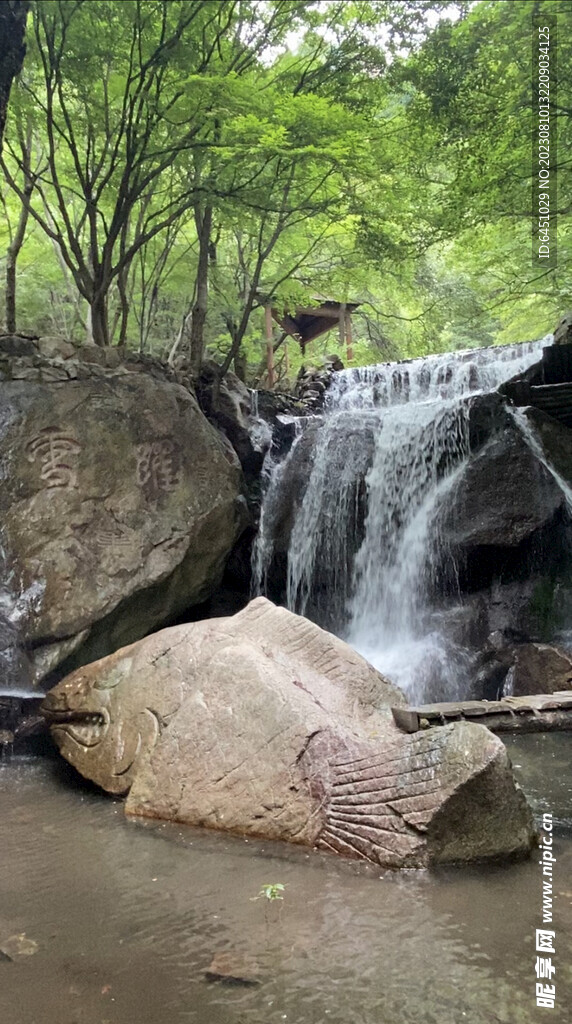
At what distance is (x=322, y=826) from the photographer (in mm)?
3510

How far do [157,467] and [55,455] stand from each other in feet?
3.60

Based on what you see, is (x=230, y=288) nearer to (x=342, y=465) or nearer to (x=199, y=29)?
(x=342, y=465)

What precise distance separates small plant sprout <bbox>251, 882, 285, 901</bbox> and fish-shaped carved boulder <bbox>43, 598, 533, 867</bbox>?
437 mm

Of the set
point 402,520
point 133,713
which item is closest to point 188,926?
point 133,713

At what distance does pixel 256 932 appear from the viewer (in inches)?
107

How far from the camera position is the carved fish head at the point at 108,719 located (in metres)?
4.39

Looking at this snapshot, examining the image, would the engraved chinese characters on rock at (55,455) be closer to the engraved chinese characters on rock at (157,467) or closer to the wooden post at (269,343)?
the engraved chinese characters on rock at (157,467)

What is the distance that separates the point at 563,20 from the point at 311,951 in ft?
16.0

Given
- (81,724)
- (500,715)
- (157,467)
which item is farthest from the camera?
(157,467)

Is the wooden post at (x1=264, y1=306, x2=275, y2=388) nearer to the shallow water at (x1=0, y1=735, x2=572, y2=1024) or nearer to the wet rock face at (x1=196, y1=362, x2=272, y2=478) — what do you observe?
the wet rock face at (x1=196, y1=362, x2=272, y2=478)

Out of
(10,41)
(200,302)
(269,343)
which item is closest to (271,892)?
(10,41)

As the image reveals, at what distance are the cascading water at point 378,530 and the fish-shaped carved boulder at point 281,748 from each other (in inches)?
133

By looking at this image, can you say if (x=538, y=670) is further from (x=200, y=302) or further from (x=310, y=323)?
(x=310, y=323)

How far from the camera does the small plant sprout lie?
301cm
